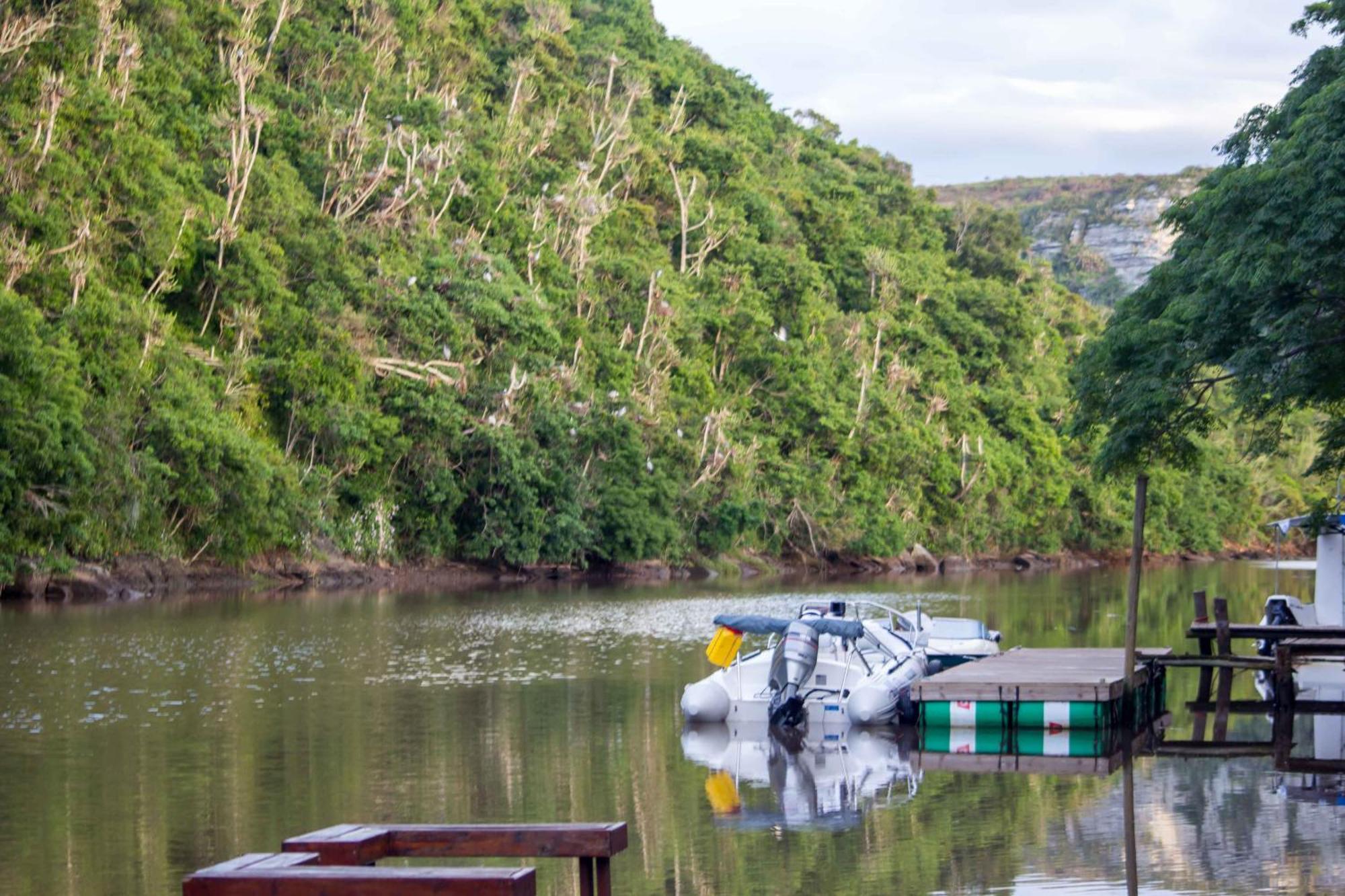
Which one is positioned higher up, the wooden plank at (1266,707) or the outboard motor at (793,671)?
the outboard motor at (793,671)

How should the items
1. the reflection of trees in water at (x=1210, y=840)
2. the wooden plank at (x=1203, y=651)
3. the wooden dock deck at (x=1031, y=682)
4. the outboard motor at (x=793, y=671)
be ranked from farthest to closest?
the wooden plank at (x=1203, y=651), the outboard motor at (x=793, y=671), the wooden dock deck at (x=1031, y=682), the reflection of trees in water at (x=1210, y=840)

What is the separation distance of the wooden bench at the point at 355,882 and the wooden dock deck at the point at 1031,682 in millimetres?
15892

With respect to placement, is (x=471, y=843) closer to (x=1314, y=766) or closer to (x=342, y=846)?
(x=342, y=846)

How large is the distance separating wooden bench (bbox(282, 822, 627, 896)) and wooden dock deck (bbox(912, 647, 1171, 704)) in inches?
574

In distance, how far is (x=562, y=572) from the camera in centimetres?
6994

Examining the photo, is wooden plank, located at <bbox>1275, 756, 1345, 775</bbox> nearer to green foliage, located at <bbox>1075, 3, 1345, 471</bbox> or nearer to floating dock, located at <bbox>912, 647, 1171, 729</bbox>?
floating dock, located at <bbox>912, 647, 1171, 729</bbox>

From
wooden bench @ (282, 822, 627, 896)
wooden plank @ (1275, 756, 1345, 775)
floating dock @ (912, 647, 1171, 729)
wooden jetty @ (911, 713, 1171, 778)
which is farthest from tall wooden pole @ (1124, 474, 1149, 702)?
wooden bench @ (282, 822, 627, 896)

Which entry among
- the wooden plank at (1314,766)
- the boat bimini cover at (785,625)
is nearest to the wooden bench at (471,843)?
Result: the wooden plank at (1314,766)

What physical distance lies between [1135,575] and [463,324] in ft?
157

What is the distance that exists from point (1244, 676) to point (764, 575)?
143 feet

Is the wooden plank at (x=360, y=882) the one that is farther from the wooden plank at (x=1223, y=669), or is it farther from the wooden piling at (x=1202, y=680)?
the wooden plank at (x=1223, y=669)

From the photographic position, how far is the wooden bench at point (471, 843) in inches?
354

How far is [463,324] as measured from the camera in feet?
222

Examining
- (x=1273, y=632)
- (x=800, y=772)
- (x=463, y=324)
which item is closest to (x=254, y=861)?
(x=800, y=772)
